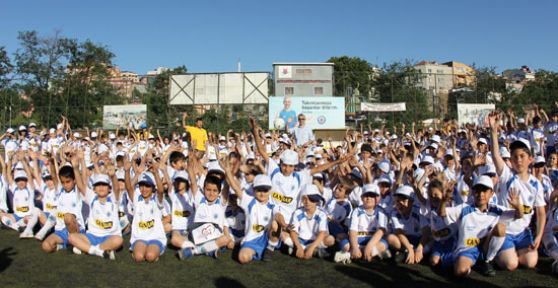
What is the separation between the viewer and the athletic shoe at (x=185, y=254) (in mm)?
5828

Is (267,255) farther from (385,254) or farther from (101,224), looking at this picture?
(101,224)

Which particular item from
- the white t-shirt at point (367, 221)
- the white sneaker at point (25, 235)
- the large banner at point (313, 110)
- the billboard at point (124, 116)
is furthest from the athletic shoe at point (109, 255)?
the billboard at point (124, 116)

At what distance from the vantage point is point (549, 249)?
5.38 metres

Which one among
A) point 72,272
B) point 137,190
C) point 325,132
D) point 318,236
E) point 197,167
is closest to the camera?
point 72,272

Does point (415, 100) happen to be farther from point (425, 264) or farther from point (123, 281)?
point (123, 281)

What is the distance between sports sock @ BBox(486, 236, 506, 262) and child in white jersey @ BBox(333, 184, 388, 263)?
1194 mm

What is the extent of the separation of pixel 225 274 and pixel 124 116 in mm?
20262

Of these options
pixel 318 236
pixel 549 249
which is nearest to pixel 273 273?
pixel 318 236

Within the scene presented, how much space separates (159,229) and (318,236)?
2050 mm

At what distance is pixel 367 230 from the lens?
5891mm

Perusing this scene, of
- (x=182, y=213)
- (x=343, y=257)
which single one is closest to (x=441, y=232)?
(x=343, y=257)

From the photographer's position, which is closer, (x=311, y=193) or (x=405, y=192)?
(x=405, y=192)

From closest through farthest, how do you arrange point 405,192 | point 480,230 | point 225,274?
point 480,230
point 225,274
point 405,192

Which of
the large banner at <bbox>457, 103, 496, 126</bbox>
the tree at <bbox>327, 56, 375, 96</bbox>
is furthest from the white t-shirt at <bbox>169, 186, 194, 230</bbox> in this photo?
the large banner at <bbox>457, 103, 496, 126</bbox>
